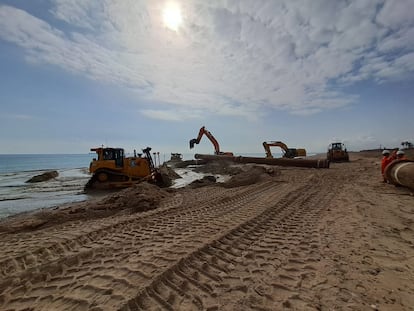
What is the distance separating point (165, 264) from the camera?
3473 millimetres

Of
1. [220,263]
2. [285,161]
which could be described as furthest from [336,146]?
[220,263]

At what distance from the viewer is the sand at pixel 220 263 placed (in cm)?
276

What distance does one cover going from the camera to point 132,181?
51.2ft

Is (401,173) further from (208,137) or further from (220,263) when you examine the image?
(208,137)

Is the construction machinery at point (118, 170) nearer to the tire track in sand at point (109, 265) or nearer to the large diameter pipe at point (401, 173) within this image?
the tire track in sand at point (109, 265)

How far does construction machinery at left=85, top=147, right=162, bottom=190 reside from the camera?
1535cm

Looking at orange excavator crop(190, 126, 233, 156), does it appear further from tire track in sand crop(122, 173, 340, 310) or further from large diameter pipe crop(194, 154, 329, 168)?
tire track in sand crop(122, 173, 340, 310)

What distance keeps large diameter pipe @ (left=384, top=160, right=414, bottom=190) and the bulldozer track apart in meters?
5.53

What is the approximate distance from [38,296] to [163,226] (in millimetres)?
2886

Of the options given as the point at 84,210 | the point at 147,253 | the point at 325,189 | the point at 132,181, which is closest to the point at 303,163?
the point at 325,189

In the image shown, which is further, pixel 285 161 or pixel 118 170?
pixel 285 161

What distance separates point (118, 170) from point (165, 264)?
1302cm

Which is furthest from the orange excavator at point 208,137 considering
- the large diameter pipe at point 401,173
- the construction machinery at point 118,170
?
the large diameter pipe at point 401,173

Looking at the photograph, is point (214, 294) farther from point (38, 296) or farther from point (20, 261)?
point (20, 261)
